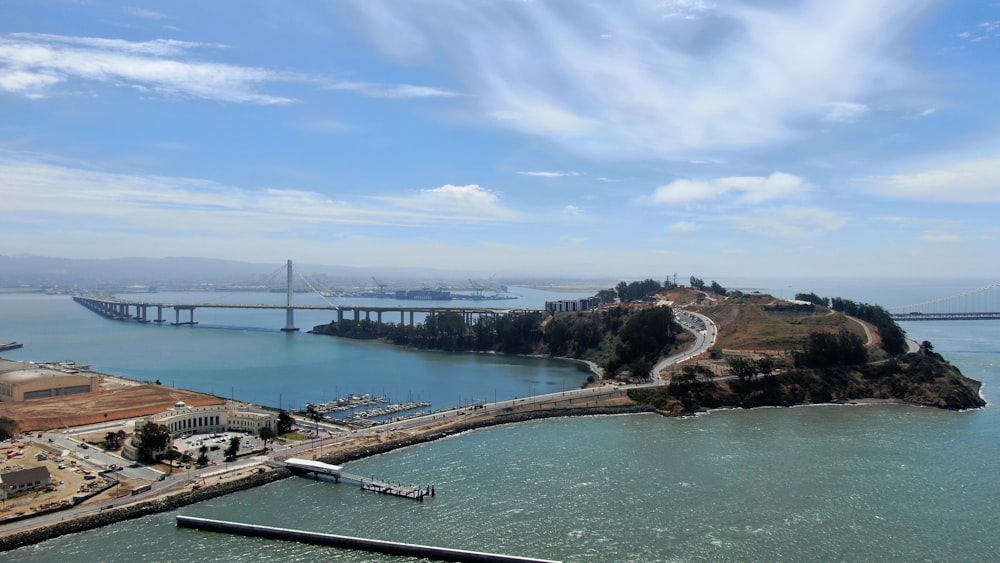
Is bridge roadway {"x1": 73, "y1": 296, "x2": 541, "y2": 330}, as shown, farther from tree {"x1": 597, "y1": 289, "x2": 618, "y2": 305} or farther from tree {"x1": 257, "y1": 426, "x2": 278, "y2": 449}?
tree {"x1": 257, "y1": 426, "x2": 278, "y2": 449}

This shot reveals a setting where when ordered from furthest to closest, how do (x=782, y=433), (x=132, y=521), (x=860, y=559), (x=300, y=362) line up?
(x=300, y=362) → (x=782, y=433) → (x=132, y=521) → (x=860, y=559)

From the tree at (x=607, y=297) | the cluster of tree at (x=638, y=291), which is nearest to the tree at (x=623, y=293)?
the cluster of tree at (x=638, y=291)

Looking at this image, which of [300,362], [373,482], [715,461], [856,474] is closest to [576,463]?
[715,461]

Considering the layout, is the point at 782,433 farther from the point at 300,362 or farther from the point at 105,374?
the point at 105,374

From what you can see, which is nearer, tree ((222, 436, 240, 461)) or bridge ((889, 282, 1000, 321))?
tree ((222, 436, 240, 461))

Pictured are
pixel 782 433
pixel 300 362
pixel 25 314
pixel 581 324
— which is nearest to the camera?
pixel 782 433

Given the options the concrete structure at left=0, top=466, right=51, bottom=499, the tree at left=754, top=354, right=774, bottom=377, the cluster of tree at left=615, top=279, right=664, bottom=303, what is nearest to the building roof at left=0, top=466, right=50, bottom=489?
the concrete structure at left=0, top=466, right=51, bottom=499

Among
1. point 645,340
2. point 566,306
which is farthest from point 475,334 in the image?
point 645,340
